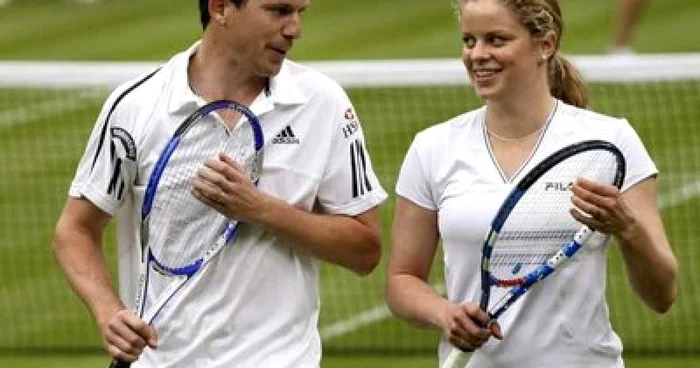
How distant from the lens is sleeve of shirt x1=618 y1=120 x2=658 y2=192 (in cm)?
736

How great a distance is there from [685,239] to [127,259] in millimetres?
7332

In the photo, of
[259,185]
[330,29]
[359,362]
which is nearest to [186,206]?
[259,185]

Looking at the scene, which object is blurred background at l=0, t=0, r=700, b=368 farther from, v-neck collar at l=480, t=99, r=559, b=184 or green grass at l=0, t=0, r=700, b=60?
v-neck collar at l=480, t=99, r=559, b=184

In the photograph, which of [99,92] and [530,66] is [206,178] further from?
[99,92]

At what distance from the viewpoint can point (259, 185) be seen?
762 cm

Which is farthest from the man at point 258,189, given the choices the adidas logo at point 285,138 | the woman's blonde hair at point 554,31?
the woman's blonde hair at point 554,31

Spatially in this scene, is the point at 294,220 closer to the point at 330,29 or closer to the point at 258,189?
the point at 258,189

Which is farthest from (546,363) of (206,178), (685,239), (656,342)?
(685,239)

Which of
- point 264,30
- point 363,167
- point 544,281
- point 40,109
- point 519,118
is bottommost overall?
point 40,109

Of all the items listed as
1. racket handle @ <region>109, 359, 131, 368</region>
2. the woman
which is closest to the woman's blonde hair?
the woman

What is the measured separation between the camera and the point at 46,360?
12.8m

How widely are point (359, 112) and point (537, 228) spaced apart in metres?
8.78

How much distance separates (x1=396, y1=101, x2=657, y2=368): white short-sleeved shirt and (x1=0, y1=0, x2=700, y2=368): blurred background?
507cm

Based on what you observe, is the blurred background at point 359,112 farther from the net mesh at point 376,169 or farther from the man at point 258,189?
the man at point 258,189
